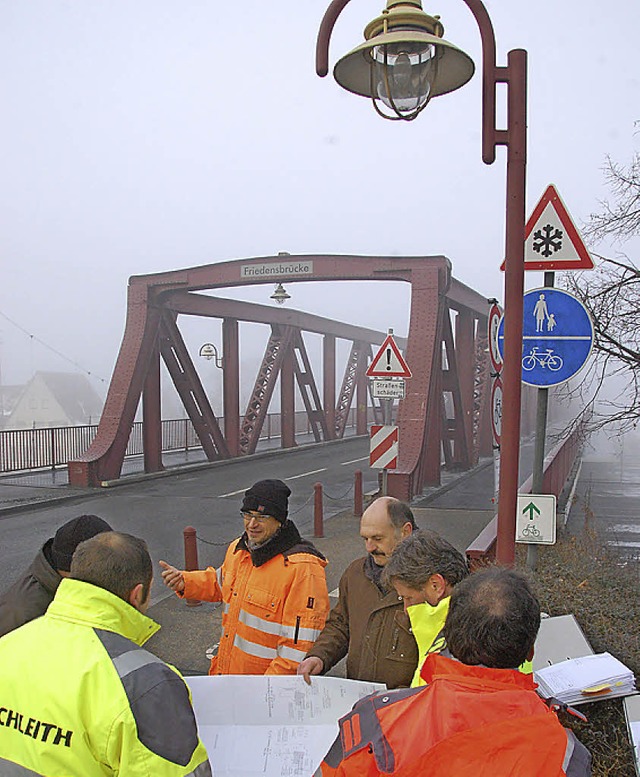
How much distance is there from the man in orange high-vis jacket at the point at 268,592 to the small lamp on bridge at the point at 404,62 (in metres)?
2.46

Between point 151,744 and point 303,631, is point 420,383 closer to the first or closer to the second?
point 303,631

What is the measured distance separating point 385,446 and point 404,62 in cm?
801

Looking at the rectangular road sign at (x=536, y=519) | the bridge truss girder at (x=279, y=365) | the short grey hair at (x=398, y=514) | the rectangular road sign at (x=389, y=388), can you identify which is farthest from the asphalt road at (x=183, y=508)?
the short grey hair at (x=398, y=514)

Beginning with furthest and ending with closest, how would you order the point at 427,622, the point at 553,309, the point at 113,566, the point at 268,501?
the point at 553,309 → the point at 268,501 → the point at 427,622 → the point at 113,566

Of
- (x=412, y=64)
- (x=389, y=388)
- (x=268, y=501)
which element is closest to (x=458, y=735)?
(x=268, y=501)

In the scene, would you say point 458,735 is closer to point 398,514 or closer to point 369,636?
point 369,636

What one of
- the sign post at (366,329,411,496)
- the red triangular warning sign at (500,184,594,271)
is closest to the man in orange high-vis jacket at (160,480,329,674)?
the red triangular warning sign at (500,184,594,271)

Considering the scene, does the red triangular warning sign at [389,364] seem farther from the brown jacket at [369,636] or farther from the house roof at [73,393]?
the house roof at [73,393]

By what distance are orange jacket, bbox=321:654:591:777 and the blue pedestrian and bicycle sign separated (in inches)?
132

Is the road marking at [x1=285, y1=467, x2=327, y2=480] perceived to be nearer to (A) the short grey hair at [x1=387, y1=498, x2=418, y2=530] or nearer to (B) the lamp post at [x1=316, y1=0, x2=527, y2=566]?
(B) the lamp post at [x1=316, y1=0, x2=527, y2=566]

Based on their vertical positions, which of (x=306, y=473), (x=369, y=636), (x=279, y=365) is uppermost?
(x=279, y=365)

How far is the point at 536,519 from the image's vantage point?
5.20m

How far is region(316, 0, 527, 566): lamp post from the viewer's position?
426cm

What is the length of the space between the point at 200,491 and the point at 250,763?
13.4m
